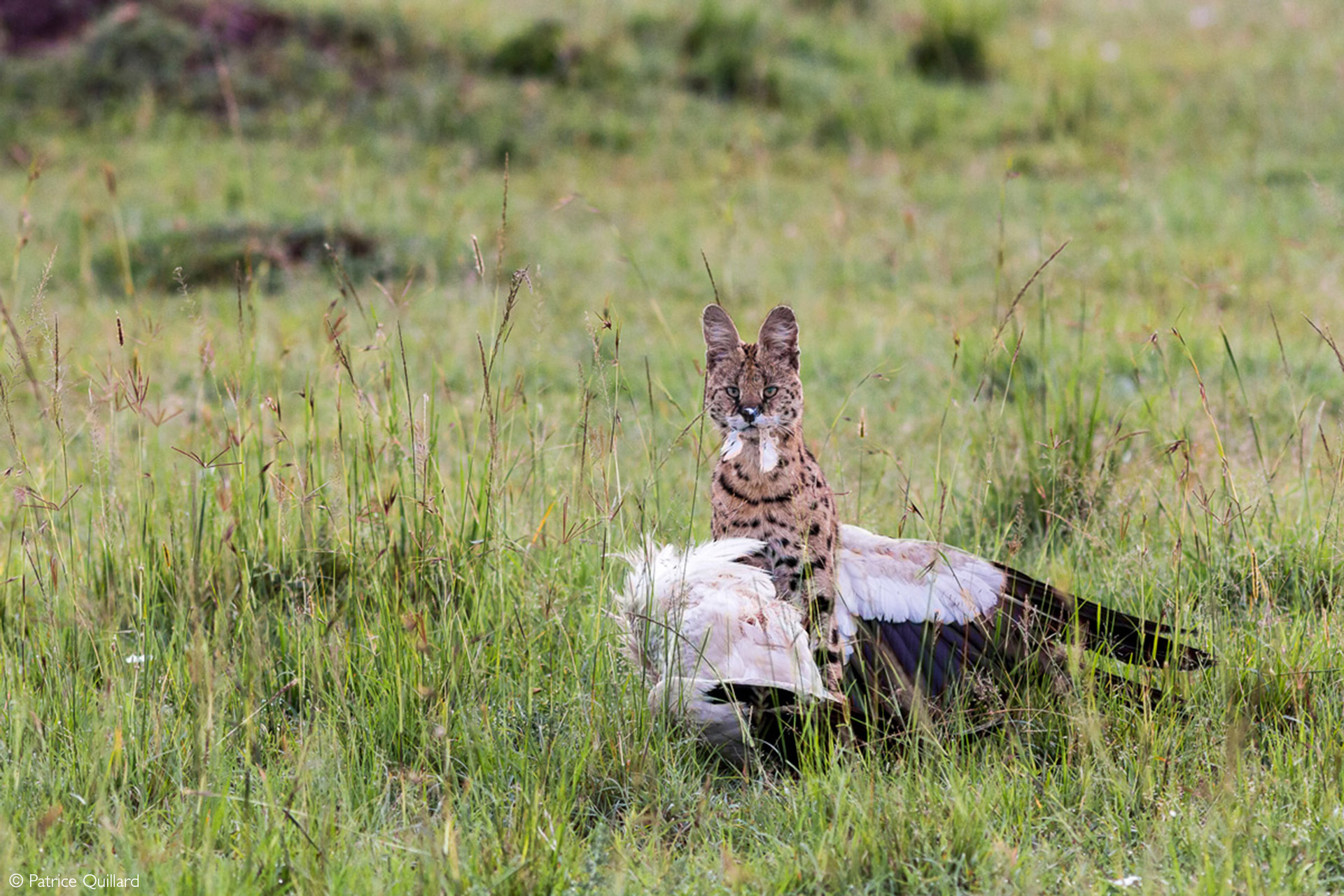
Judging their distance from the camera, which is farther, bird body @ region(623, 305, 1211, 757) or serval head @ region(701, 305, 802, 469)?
serval head @ region(701, 305, 802, 469)

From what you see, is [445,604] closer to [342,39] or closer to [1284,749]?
[1284,749]

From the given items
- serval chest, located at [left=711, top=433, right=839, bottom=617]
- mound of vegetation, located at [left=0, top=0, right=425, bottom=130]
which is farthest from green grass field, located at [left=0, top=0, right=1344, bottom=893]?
serval chest, located at [left=711, top=433, right=839, bottom=617]

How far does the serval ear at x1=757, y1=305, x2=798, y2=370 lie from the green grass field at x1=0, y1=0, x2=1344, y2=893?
0.74 ft

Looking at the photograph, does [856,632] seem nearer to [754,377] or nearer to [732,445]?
[732,445]

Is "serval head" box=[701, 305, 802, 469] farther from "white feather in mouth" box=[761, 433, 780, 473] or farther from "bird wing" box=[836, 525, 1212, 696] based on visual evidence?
"bird wing" box=[836, 525, 1212, 696]

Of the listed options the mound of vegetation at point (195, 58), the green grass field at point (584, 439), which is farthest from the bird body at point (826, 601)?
the mound of vegetation at point (195, 58)

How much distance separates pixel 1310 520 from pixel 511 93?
22.9 feet

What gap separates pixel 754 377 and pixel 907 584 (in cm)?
57

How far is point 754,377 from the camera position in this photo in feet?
9.84

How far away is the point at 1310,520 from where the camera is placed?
3.58 meters

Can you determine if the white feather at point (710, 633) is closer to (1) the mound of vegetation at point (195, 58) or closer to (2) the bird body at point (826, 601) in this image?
(2) the bird body at point (826, 601)

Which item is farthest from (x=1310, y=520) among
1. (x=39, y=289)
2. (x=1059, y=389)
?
(x=39, y=289)

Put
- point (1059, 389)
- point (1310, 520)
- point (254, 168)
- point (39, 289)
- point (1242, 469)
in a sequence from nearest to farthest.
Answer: point (39, 289) < point (1310, 520) < point (1242, 469) < point (1059, 389) < point (254, 168)

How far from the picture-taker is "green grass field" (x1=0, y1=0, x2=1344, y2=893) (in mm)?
2539
